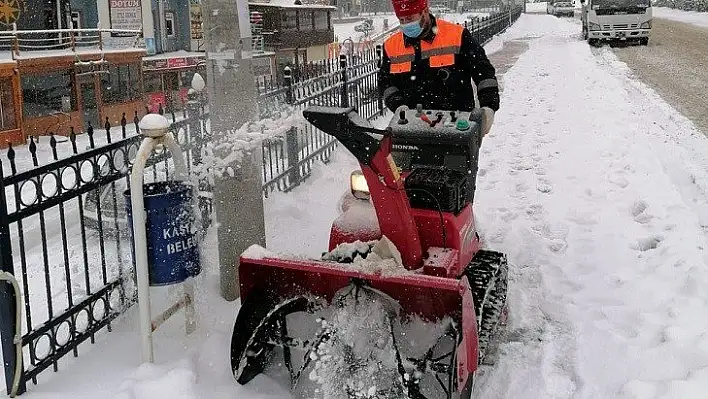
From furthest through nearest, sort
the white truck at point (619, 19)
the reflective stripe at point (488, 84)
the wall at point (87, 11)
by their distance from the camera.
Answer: the wall at point (87, 11) < the white truck at point (619, 19) < the reflective stripe at point (488, 84)

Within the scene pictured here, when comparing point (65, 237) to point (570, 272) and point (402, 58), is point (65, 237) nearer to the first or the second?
point (402, 58)

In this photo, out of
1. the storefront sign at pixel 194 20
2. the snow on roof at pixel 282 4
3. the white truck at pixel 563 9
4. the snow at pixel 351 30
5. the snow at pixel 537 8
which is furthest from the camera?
the snow at pixel 537 8

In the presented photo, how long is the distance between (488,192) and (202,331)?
4399 millimetres

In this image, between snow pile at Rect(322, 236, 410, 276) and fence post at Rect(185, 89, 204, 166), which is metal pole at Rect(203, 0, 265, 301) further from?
snow pile at Rect(322, 236, 410, 276)

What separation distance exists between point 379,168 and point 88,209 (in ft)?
15.9

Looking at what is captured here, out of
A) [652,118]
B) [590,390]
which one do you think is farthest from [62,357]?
[652,118]

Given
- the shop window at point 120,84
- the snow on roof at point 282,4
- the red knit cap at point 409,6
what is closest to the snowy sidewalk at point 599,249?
the red knit cap at point 409,6

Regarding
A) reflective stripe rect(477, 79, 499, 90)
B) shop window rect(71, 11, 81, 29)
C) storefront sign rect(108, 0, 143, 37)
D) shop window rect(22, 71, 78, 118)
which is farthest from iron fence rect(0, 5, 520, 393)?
shop window rect(71, 11, 81, 29)

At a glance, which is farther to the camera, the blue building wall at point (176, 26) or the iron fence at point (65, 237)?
the blue building wall at point (176, 26)

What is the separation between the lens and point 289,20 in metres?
38.3

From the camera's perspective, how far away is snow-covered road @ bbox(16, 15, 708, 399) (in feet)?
12.6

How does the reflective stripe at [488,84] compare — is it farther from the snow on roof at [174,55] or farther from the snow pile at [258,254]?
the snow on roof at [174,55]

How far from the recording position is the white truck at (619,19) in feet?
80.4

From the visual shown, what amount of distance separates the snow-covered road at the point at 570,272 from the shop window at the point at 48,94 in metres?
15.8
